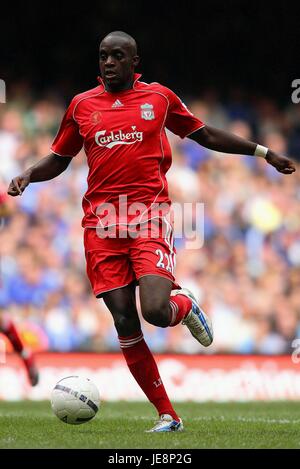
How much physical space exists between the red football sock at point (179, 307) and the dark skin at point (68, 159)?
0.30 ft

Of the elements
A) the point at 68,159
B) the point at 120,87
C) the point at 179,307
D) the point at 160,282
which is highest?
the point at 120,87

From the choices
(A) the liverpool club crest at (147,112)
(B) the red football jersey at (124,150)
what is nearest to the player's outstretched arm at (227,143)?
(B) the red football jersey at (124,150)

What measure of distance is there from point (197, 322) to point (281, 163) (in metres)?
1.23

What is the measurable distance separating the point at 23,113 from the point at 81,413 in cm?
948

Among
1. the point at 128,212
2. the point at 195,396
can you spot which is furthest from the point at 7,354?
the point at 128,212

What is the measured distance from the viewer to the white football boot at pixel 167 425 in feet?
19.4

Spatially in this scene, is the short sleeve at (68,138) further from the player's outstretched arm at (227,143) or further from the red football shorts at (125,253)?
the player's outstretched arm at (227,143)

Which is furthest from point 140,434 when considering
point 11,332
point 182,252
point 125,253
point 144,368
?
point 182,252

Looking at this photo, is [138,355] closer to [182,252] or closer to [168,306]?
[168,306]

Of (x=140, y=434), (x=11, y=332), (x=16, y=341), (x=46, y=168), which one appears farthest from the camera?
(x=16, y=341)

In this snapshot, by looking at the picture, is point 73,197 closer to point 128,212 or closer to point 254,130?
point 254,130

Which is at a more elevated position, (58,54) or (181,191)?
(58,54)

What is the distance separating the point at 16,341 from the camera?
9.39 meters

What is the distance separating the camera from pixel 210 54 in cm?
1658
